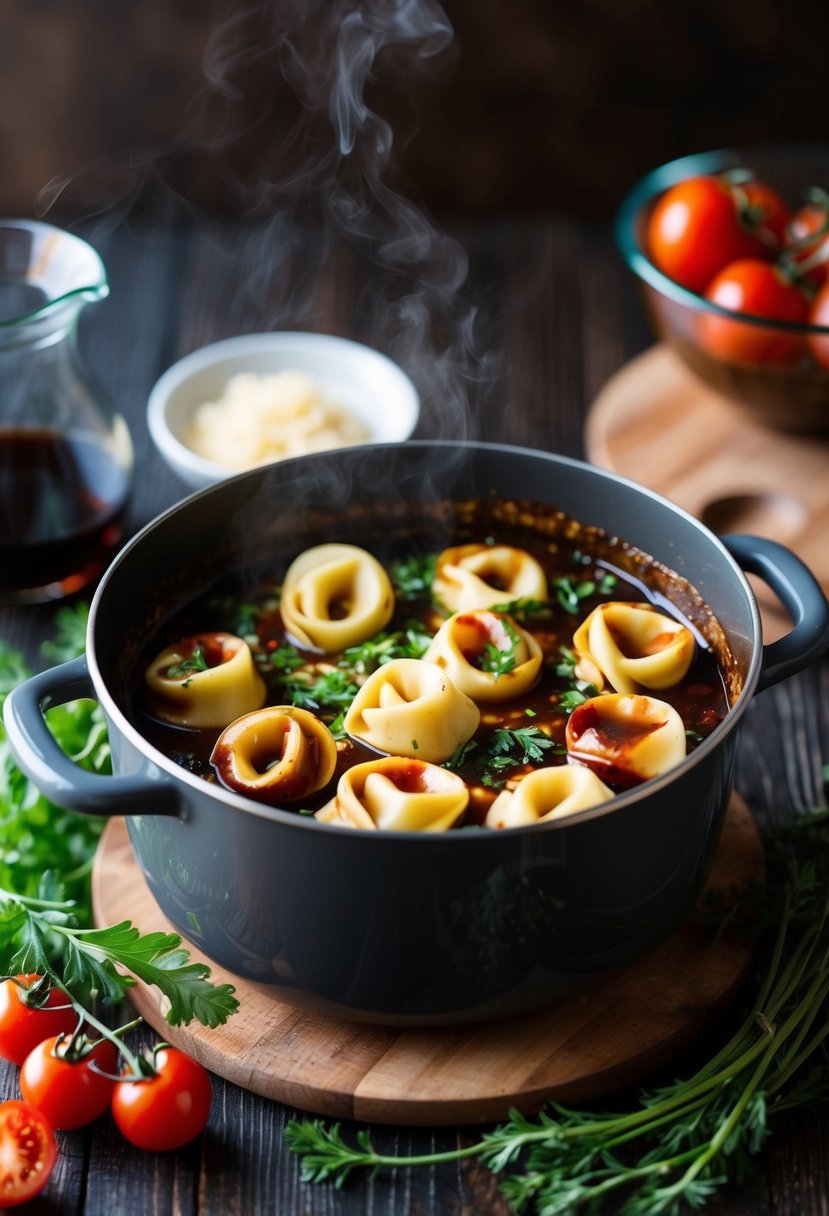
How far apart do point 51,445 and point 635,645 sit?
5.17 feet

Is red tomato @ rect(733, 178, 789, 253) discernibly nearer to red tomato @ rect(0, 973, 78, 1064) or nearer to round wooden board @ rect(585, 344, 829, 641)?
round wooden board @ rect(585, 344, 829, 641)

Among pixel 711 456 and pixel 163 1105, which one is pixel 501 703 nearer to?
pixel 163 1105

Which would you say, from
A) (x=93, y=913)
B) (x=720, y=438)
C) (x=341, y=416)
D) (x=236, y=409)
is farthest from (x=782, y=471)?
(x=93, y=913)

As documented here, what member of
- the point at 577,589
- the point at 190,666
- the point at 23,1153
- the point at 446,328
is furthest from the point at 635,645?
the point at 446,328

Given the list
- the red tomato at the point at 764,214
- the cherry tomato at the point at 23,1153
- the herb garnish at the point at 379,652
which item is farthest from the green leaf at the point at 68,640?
the red tomato at the point at 764,214

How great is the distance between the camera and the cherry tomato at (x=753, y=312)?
11.3ft

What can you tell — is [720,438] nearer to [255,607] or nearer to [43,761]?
[255,607]

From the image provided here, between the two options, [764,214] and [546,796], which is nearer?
[546,796]

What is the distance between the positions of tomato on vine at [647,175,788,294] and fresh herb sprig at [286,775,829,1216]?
2028mm

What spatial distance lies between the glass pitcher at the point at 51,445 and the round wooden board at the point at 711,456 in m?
1.31

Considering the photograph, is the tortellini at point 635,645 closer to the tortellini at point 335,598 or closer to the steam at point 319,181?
the tortellini at point 335,598

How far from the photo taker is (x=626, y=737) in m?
2.35

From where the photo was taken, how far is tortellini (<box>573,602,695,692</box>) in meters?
2.54

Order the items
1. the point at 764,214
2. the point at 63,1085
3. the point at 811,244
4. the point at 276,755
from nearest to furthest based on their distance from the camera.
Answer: the point at 63,1085
the point at 276,755
the point at 811,244
the point at 764,214
